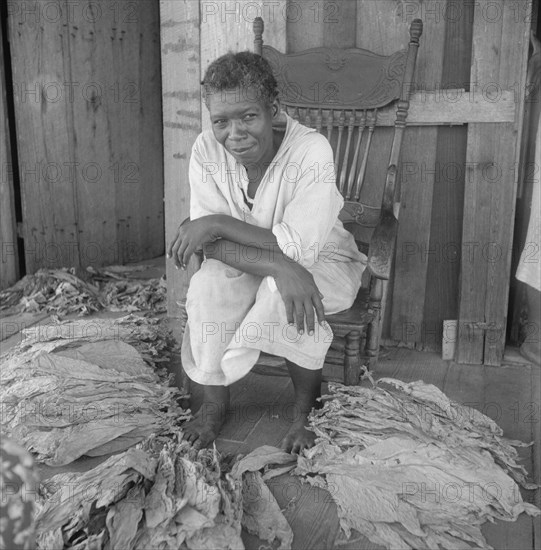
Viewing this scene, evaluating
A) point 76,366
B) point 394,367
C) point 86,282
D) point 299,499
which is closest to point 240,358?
point 299,499

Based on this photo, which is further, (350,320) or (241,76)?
(350,320)

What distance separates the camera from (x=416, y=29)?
2793 millimetres

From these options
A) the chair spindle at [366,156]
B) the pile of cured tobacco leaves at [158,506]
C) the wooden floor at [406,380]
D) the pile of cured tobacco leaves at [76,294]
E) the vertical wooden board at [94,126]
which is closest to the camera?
the pile of cured tobacco leaves at [158,506]

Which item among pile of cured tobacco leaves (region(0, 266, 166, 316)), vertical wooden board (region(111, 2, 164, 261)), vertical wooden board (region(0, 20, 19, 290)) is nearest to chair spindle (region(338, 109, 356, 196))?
pile of cured tobacco leaves (region(0, 266, 166, 316))

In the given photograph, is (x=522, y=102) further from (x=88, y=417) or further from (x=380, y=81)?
(x=88, y=417)

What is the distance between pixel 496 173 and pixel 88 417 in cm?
202

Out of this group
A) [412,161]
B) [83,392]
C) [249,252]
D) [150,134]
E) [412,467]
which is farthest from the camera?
[150,134]

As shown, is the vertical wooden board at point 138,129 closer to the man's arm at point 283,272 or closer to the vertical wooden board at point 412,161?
the vertical wooden board at point 412,161

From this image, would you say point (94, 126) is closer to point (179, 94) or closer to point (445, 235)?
point (179, 94)

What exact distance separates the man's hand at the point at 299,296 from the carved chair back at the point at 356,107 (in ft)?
2.49

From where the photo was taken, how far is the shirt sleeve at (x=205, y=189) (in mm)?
2457

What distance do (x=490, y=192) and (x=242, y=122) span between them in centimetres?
132

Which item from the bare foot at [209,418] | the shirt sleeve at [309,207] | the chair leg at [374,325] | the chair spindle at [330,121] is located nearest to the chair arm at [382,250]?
the chair leg at [374,325]

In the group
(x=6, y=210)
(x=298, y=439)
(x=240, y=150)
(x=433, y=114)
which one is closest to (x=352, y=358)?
(x=298, y=439)
